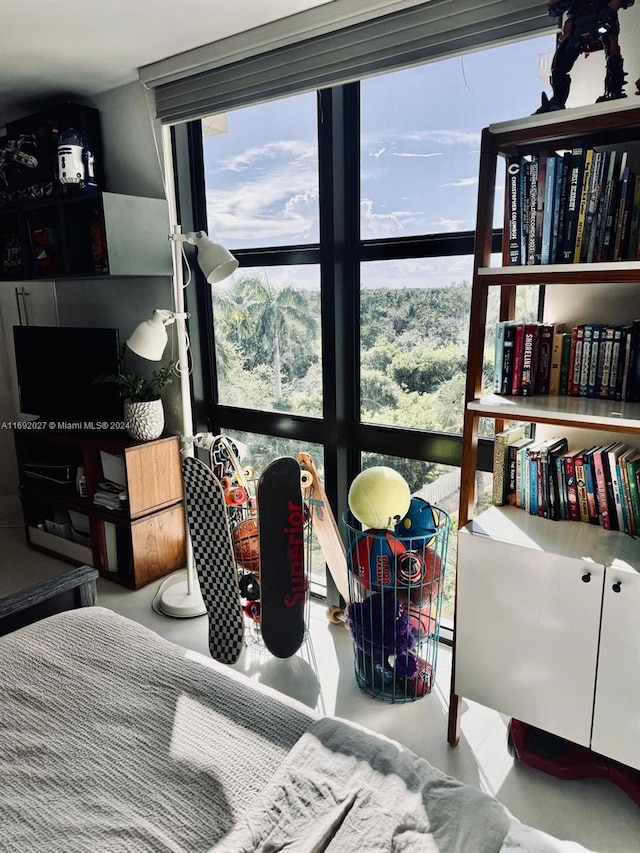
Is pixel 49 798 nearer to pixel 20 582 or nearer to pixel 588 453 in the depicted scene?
pixel 588 453

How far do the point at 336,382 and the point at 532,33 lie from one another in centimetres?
129

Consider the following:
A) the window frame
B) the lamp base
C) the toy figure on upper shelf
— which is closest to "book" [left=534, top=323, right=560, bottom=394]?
the window frame

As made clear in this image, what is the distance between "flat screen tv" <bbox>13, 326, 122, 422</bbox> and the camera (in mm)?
2957

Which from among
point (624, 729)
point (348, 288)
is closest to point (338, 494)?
point (348, 288)

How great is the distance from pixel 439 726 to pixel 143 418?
69.3 inches

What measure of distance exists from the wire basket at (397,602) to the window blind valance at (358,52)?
1420mm

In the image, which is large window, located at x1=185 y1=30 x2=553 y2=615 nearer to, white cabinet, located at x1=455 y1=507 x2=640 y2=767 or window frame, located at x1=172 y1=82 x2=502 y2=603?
window frame, located at x1=172 y1=82 x2=502 y2=603

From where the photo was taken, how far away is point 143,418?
2.81 meters

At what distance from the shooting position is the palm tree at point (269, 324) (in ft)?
8.50

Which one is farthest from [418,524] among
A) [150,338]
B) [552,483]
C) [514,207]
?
[150,338]

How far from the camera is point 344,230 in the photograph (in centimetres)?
237

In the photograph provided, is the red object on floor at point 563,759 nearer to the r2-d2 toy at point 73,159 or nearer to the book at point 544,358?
the book at point 544,358

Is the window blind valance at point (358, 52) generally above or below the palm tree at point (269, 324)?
above

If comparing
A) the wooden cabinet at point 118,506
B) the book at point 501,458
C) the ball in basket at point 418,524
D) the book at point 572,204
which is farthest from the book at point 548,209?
the wooden cabinet at point 118,506
